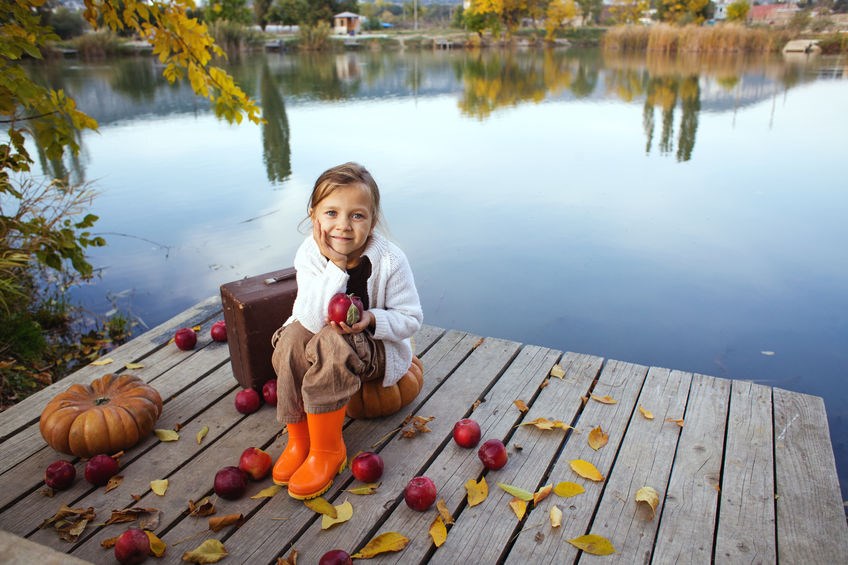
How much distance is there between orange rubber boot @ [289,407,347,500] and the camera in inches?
95.9

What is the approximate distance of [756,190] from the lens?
28.1 ft

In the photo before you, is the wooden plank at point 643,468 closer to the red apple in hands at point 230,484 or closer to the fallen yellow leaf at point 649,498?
the fallen yellow leaf at point 649,498

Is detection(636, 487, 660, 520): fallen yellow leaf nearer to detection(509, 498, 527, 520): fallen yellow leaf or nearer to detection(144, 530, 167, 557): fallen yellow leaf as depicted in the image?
detection(509, 498, 527, 520): fallen yellow leaf

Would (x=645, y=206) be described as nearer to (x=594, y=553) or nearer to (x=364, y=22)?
(x=594, y=553)

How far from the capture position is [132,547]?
209 centimetres

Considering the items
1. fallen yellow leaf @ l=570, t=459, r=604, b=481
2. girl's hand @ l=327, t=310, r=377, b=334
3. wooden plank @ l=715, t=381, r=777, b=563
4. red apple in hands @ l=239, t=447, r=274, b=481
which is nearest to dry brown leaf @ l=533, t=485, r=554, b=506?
fallen yellow leaf @ l=570, t=459, r=604, b=481

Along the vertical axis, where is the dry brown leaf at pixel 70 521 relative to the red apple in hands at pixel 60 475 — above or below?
below

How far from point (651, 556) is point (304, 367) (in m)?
1.46

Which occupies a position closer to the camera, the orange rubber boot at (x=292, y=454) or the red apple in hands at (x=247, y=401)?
the orange rubber boot at (x=292, y=454)

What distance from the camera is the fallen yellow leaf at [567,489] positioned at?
8.07 feet

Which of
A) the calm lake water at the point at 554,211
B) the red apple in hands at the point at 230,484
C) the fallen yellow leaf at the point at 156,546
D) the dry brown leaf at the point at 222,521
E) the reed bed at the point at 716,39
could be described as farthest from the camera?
A: the reed bed at the point at 716,39

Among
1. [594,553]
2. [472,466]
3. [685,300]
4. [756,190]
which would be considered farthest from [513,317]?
[756,190]

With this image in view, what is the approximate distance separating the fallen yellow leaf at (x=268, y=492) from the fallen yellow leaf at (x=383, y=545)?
47 cm

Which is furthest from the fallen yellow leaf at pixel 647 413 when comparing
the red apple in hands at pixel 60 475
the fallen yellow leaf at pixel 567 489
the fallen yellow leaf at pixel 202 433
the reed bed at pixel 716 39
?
the reed bed at pixel 716 39
